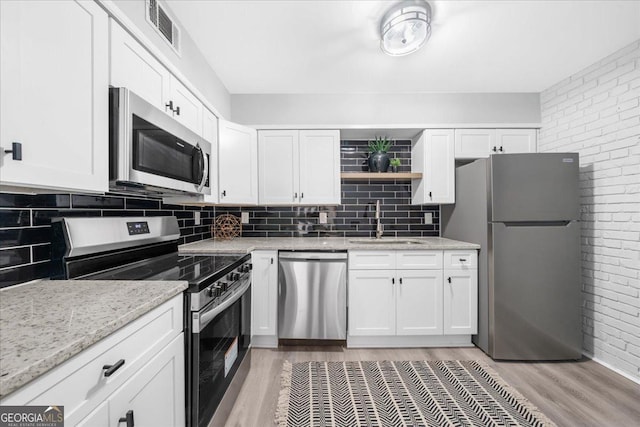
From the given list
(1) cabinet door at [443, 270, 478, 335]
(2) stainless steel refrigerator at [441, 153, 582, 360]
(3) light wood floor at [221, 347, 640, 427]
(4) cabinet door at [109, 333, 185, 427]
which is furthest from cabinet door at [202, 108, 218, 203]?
(2) stainless steel refrigerator at [441, 153, 582, 360]

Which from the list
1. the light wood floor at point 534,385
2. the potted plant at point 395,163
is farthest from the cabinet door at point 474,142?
the light wood floor at point 534,385

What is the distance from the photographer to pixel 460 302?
2.58 metres

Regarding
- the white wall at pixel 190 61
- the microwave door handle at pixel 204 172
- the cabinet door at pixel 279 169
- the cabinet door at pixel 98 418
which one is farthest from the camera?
the cabinet door at pixel 279 169

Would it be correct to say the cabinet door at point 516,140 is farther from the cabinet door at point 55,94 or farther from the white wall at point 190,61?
the cabinet door at point 55,94

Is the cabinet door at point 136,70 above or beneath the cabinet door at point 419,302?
above

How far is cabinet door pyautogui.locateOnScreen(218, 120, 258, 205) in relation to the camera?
255cm

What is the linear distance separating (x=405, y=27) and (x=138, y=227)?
208 cm

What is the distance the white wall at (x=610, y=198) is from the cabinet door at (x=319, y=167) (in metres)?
2.17

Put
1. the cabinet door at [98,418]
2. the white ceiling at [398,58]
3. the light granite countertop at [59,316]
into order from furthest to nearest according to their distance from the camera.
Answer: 1. the white ceiling at [398,58]
2. the cabinet door at [98,418]
3. the light granite countertop at [59,316]

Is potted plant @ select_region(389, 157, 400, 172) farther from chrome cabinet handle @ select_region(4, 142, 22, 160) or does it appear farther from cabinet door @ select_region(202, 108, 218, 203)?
chrome cabinet handle @ select_region(4, 142, 22, 160)

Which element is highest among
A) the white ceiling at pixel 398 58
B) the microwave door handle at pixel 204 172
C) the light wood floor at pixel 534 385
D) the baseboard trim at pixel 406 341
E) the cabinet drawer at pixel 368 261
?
the white ceiling at pixel 398 58

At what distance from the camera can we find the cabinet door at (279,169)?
2.91m

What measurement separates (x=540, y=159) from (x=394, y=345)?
201 cm

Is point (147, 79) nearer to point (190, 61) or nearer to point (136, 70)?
point (136, 70)
